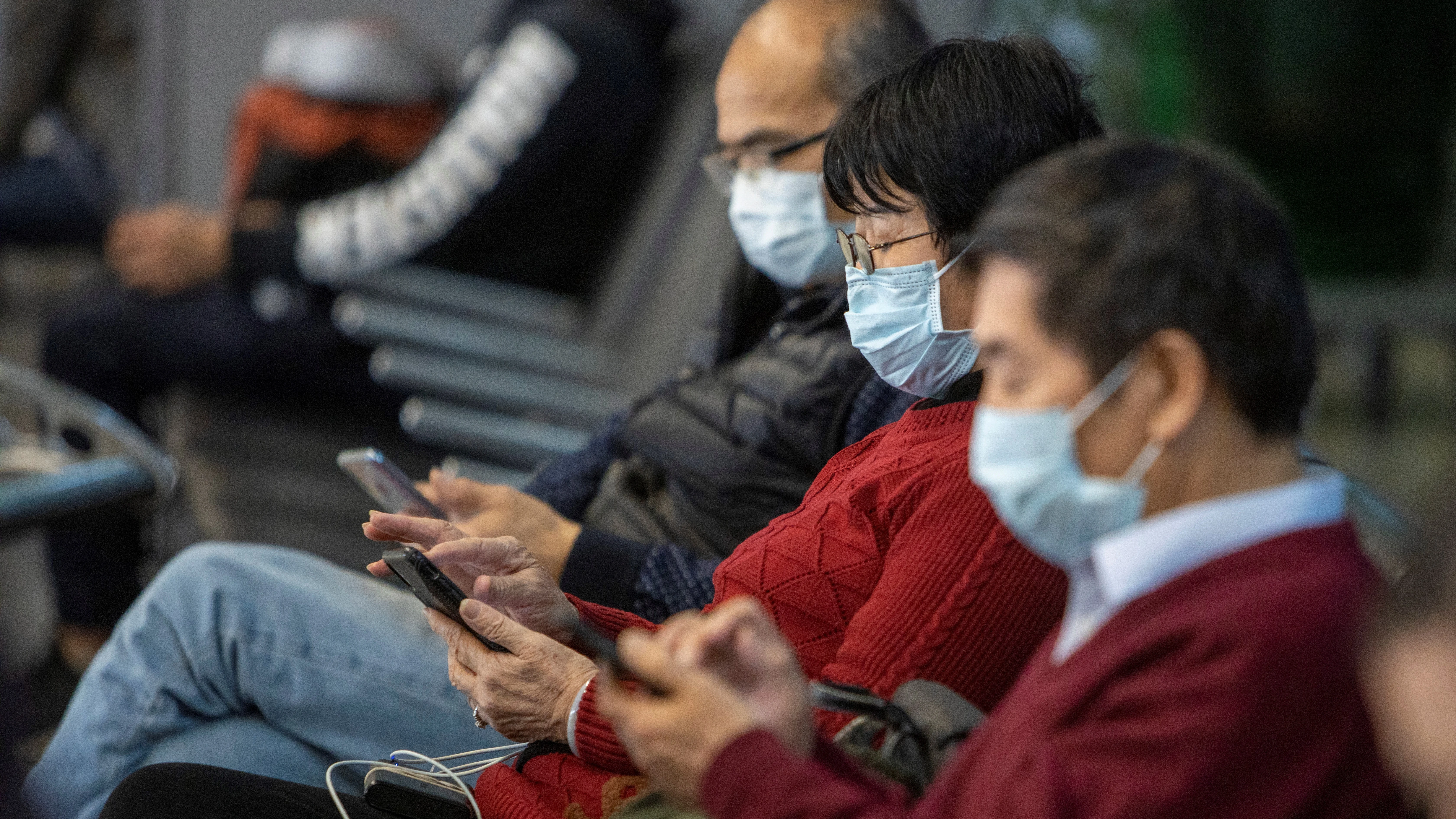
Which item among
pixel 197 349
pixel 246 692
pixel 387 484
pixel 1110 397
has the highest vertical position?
pixel 1110 397

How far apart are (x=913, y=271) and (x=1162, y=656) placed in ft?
1.91

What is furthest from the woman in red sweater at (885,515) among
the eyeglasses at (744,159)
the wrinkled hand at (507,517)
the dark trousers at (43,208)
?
the dark trousers at (43,208)

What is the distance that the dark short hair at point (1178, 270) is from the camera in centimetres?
84

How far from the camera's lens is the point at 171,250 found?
141 inches

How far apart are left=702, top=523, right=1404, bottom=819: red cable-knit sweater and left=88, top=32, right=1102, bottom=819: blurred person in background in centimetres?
32

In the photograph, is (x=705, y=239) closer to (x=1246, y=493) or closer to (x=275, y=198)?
(x=275, y=198)

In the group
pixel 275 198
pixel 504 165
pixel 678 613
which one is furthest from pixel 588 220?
pixel 678 613

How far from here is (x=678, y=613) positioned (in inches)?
65.1

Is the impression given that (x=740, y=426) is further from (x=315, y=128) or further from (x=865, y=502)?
(x=315, y=128)

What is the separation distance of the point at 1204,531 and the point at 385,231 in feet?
9.79

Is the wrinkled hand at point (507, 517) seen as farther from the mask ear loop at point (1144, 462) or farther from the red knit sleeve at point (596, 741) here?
the mask ear loop at point (1144, 462)

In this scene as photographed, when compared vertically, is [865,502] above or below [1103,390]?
below

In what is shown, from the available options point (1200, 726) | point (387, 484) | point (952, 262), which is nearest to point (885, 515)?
point (952, 262)

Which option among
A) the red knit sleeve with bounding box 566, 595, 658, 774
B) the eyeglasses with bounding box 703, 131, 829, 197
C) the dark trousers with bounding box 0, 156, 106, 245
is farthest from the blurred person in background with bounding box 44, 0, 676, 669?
the red knit sleeve with bounding box 566, 595, 658, 774
